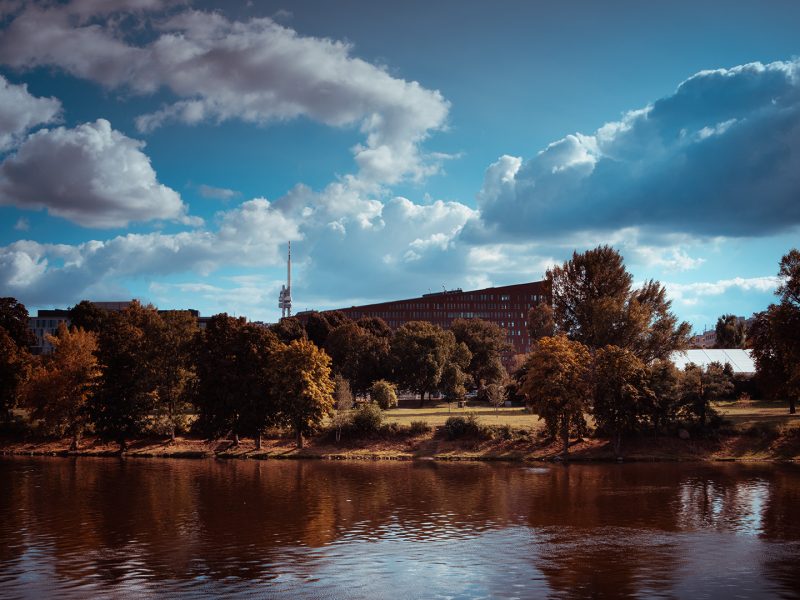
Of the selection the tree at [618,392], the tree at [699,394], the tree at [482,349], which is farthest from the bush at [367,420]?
the tree at [482,349]

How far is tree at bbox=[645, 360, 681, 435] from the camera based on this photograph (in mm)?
70938

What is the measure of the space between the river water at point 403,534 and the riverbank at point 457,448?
8753 millimetres

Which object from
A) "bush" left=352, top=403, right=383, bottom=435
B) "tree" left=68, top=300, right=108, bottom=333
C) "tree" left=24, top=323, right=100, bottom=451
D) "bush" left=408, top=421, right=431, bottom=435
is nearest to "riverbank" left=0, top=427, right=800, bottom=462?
"bush" left=408, top=421, right=431, bottom=435

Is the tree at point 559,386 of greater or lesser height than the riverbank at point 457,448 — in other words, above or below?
above

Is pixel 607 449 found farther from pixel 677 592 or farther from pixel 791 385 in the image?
pixel 677 592

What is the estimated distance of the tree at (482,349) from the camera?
13362 cm

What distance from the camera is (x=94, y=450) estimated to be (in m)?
80.1

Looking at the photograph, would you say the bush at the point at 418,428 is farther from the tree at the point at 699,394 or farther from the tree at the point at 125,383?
the tree at the point at 125,383

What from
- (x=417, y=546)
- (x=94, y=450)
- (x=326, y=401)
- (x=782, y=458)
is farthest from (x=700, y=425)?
(x=94, y=450)

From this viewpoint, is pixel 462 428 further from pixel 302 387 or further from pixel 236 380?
pixel 236 380

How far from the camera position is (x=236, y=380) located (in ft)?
252

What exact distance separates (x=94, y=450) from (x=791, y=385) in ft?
250

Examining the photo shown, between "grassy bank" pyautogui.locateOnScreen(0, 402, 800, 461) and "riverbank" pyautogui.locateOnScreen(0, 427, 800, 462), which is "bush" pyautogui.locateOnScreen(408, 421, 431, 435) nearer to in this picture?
"grassy bank" pyautogui.locateOnScreen(0, 402, 800, 461)

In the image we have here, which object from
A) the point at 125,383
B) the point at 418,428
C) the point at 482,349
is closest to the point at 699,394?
the point at 418,428
